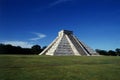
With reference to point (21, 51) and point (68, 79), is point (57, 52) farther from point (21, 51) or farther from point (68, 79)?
point (68, 79)

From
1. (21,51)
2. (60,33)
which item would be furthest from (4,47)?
(60,33)

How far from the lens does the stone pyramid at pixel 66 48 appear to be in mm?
53375

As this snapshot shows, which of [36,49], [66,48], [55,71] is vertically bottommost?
[55,71]

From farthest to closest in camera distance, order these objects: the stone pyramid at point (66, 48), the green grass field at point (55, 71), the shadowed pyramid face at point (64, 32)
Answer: the shadowed pyramid face at point (64, 32) → the stone pyramid at point (66, 48) → the green grass field at point (55, 71)

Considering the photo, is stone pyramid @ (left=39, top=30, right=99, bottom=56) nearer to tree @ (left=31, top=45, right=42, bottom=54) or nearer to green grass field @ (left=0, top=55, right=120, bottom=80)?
tree @ (left=31, top=45, right=42, bottom=54)

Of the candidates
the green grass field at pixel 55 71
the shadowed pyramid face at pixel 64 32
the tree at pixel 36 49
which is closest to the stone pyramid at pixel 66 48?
the shadowed pyramid face at pixel 64 32

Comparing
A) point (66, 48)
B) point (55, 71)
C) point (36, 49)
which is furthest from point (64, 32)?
point (55, 71)

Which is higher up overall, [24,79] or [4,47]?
[4,47]

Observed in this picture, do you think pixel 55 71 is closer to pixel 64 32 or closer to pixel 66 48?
pixel 66 48

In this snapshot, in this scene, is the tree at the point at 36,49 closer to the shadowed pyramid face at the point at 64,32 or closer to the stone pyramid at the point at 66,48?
the stone pyramid at the point at 66,48

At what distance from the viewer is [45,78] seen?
33.1 ft

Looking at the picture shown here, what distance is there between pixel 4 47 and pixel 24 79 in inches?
2370

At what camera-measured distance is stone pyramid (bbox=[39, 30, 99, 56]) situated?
53.4 meters

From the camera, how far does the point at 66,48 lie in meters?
57.3
